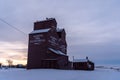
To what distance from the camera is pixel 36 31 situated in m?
59.7

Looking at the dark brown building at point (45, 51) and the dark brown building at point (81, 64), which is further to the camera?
the dark brown building at point (81, 64)

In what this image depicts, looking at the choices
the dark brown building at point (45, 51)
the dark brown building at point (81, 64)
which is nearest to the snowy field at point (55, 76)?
the dark brown building at point (45, 51)

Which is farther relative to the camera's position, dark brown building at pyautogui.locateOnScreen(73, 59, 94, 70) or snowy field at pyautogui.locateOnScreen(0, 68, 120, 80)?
dark brown building at pyautogui.locateOnScreen(73, 59, 94, 70)

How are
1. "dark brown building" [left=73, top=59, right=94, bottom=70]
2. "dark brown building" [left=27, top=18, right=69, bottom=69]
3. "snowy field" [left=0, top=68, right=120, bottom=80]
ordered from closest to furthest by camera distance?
"snowy field" [left=0, top=68, right=120, bottom=80]
"dark brown building" [left=27, top=18, right=69, bottom=69]
"dark brown building" [left=73, top=59, right=94, bottom=70]

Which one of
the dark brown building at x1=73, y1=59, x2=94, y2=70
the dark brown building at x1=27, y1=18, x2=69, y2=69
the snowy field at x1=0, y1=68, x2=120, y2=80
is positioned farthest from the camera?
the dark brown building at x1=73, y1=59, x2=94, y2=70

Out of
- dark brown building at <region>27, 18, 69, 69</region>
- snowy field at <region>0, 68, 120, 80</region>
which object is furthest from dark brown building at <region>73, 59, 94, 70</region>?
snowy field at <region>0, 68, 120, 80</region>

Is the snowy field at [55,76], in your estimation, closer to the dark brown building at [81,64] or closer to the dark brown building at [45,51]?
the dark brown building at [45,51]

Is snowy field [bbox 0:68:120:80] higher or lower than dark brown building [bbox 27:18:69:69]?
lower

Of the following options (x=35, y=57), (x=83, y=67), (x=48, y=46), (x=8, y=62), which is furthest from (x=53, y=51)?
(x=8, y=62)

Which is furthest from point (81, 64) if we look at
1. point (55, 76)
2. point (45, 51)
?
point (55, 76)

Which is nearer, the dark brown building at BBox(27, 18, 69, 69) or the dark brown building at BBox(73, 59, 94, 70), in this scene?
the dark brown building at BBox(27, 18, 69, 69)

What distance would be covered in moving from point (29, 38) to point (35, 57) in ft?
21.4

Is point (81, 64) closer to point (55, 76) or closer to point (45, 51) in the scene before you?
point (45, 51)

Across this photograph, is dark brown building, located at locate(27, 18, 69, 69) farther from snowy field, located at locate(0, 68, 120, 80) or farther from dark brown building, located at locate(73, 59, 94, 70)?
snowy field, located at locate(0, 68, 120, 80)
